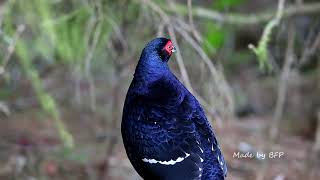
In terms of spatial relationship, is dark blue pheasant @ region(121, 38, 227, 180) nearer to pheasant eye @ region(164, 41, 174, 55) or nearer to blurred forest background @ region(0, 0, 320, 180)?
pheasant eye @ region(164, 41, 174, 55)

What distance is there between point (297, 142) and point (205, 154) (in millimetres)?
4533

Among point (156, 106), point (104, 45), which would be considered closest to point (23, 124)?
point (104, 45)

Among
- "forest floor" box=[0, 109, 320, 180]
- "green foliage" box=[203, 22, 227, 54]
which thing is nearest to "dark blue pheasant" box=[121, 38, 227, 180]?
"green foliage" box=[203, 22, 227, 54]

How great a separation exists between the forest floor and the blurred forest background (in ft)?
0.04

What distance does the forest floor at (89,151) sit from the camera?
6.16 meters

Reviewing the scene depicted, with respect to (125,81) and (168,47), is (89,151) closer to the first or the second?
(125,81)

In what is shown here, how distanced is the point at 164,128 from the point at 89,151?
3925 mm

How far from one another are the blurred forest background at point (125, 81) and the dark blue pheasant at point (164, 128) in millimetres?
732

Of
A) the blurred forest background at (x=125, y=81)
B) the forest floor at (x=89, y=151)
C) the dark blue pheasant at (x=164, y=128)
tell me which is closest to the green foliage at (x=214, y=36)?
the blurred forest background at (x=125, y=81)

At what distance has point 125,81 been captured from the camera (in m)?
7.30

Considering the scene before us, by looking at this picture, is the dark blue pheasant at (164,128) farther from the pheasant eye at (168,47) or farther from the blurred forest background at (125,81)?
the blurred forest background at (125,81)

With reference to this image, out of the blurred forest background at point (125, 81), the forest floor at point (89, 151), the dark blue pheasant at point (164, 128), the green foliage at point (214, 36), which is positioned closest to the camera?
the dark blue pheasant at point (164, 128)

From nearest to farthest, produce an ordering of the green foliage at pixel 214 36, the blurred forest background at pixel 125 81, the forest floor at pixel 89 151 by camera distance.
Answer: the blurred forest background at pixel 125 81
the green foliage at pixel 214 36
the forest floor at pixel 89 151

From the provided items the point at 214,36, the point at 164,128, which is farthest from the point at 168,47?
the point at 214,36
